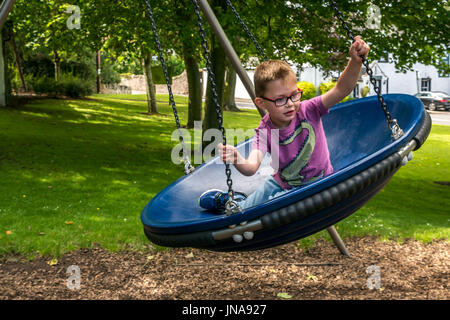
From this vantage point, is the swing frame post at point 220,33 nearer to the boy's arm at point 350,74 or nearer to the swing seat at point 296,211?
the boy's arm at point 350,74

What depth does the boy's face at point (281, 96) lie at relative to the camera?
2.61 metres

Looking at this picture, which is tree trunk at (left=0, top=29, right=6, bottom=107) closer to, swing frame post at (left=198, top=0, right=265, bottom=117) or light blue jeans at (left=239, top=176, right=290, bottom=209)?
swing frame post at (left=198, top=0, right=265, bottom=117)

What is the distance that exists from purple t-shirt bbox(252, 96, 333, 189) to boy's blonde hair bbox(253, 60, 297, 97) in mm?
238

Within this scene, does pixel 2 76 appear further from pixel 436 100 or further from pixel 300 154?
pixel 436 100

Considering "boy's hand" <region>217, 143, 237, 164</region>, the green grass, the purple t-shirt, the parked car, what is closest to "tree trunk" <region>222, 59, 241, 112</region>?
the green grass

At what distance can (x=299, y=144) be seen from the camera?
2.77 metres

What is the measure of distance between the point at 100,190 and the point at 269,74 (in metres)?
4.87

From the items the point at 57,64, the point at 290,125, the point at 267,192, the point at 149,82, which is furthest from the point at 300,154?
the point at 57,64

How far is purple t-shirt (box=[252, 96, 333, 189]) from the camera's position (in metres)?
2.76

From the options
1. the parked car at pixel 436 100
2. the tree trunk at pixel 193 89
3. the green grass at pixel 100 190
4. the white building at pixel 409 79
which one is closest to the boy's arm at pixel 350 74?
the green grass at pixel 100 190

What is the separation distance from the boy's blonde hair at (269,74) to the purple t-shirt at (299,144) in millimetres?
238

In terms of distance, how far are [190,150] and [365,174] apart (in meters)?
8.47
